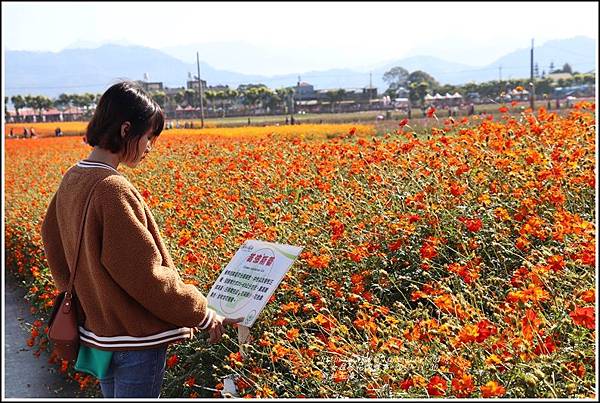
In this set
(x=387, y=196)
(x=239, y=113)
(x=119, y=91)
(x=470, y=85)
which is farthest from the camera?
(x=239, y=113)

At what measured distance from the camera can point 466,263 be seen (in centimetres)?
351

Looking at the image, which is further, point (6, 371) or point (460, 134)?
point (6, 371)

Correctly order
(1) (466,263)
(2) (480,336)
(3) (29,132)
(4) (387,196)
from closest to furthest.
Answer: (2) (480,336) < (1) (466,263) < (4) (387,196) < (3) (29,132)

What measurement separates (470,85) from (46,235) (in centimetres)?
5348

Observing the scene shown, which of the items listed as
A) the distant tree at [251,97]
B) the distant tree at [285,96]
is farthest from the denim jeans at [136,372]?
the distant tree at [251,97]

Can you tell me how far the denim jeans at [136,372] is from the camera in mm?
Result: 2459

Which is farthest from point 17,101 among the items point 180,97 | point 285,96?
point 285,96

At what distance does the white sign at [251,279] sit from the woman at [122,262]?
0.58 metres

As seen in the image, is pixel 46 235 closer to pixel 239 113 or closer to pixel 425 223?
pixel 425 223

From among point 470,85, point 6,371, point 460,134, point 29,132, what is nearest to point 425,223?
point 460,134

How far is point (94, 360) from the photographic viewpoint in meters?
2.55

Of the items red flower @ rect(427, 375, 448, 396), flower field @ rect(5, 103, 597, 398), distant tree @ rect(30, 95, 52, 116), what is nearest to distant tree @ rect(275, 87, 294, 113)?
distant tree @ rect(30, 95, 52, 116)

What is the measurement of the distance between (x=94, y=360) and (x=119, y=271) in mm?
432

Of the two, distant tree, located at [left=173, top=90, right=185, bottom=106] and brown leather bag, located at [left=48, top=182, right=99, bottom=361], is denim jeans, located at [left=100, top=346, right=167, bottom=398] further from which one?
distant tree, located at [left=173, top=90, right=185, bottom=106]
